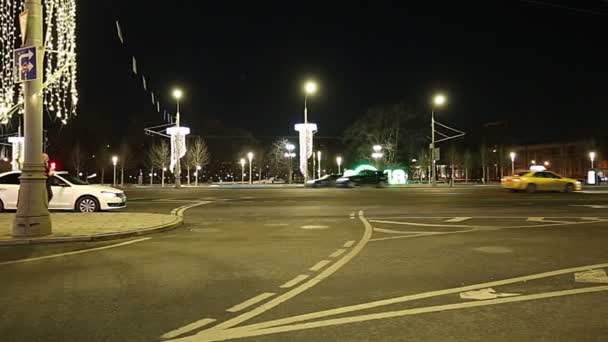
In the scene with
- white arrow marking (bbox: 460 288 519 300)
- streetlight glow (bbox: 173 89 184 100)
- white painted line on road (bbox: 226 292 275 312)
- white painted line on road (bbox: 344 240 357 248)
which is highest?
streetlight glow (bbox: 173 89 184 100)

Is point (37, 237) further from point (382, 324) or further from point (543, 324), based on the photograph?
point (543, 324)

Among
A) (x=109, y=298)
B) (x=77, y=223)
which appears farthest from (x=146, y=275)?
(x=77, y=223)

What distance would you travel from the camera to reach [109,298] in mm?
6598

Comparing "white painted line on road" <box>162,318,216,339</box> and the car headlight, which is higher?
the car headlight

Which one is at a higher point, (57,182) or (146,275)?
(57,182)

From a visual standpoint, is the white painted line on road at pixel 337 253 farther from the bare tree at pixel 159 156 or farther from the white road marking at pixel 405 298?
the bare tree at pixel 159 156

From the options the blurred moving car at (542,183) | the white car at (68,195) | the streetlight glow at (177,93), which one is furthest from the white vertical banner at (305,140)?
the white car at (68,195)

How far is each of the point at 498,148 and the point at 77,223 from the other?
100349 mm

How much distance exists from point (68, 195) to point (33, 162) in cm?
705

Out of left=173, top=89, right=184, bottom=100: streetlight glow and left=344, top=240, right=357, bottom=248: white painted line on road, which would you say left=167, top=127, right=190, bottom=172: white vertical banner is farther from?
left=344, top=240, right=357, bottom=248: white painted line on road

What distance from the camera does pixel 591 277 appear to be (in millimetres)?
7656

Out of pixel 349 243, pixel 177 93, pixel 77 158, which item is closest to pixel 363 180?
pixel 177 93

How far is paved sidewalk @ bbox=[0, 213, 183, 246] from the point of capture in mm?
11594

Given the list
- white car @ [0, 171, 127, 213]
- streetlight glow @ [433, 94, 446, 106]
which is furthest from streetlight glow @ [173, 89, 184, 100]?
white car @ [0, 171, 127, 213]
